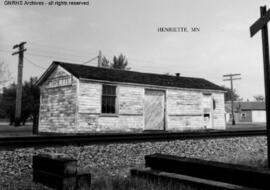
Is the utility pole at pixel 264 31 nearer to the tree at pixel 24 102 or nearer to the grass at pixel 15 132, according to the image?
the grass at pixel 15 132

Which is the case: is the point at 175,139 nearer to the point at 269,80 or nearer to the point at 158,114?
the point at 269,80

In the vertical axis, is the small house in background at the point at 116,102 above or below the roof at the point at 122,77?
below

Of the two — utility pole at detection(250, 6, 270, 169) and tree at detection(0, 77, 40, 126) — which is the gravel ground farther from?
tree at detection(0, 77, 40, 126)

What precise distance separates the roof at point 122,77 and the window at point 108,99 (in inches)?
22.8

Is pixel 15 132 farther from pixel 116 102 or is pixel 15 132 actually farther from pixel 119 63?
pixel 119 63

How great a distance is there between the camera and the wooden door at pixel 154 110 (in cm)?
1859

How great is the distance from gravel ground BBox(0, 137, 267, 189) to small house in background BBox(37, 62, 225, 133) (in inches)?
278

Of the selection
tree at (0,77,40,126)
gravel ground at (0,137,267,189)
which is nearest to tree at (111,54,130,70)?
tree at (0,77,40,126)

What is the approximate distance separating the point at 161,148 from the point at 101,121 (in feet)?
23.9

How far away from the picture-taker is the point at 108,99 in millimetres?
16906

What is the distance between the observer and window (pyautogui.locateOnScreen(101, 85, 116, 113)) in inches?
655

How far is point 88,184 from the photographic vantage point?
157 inches

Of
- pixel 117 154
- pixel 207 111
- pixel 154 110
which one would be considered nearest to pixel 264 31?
pixel 117 154

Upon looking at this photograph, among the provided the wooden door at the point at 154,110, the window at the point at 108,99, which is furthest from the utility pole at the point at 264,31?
the wooden door at the point at 154,110
